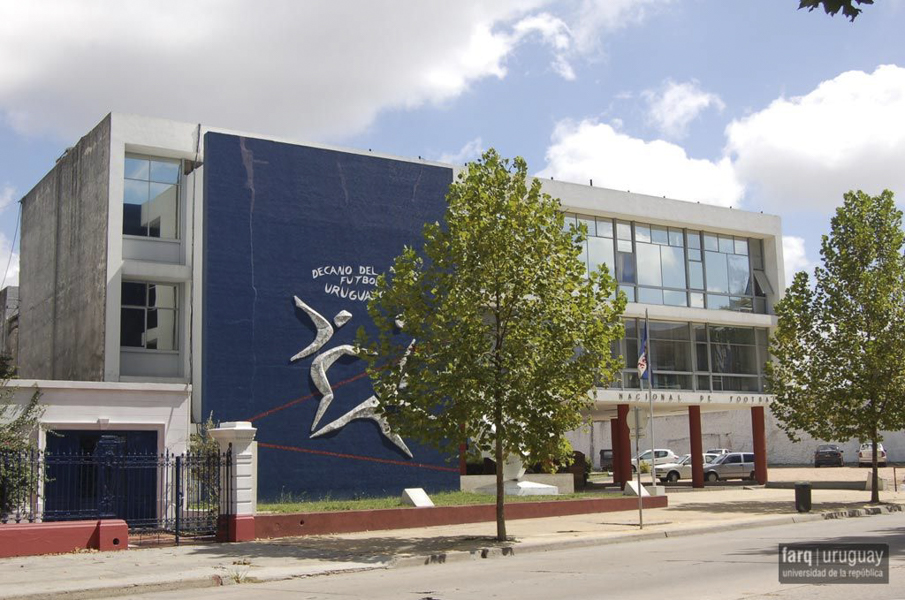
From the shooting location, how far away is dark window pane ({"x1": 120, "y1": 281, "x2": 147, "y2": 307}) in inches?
1080

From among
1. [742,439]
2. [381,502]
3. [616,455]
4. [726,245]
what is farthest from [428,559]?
[742,439]

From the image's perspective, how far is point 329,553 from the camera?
59.5 feet

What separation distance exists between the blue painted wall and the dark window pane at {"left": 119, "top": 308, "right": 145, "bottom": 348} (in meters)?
2.30

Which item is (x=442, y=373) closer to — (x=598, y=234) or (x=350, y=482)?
(x=350, y=482)

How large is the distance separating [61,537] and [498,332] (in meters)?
9.23

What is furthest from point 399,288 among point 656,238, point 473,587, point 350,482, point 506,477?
point 656,238

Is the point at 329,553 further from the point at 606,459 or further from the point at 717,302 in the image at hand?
the point at 606,459

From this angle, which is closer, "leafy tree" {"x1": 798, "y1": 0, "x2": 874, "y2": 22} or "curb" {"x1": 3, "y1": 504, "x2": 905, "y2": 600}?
"leafy tree" {"x1": 798, "y1": 0, "x2": 874, "y2": 22}

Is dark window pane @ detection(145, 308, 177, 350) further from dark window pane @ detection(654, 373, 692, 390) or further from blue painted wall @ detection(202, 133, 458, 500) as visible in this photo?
dark window pane @ detection(654, 373, 692, 390)

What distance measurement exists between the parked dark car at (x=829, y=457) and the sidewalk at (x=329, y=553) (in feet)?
109

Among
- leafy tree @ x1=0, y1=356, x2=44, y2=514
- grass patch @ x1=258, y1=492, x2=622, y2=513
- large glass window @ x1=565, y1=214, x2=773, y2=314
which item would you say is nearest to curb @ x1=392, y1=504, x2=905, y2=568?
grass patch @ x1=258, y1=492, x2=622, y2=513

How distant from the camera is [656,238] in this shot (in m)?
38.8

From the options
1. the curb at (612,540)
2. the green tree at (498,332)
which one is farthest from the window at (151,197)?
the curb at (612,540)

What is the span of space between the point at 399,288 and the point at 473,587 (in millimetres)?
7902
